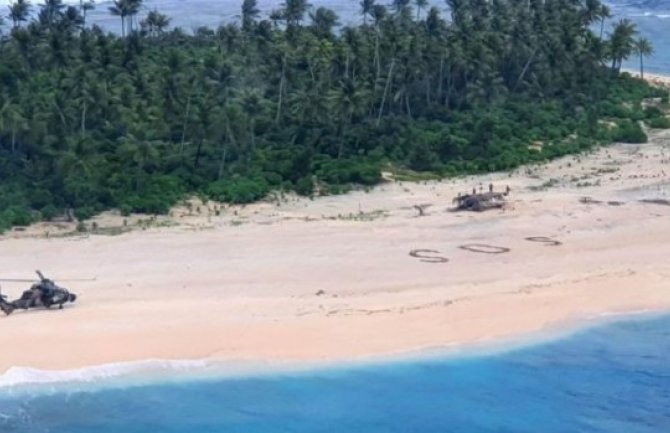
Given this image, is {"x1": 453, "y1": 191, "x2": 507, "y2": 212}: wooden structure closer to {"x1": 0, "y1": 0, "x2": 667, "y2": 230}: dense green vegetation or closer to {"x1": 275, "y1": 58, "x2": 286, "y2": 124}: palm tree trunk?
{"x1": 0, "y1": 0, "x2": 667, "y2": 230}: dense green vegetation

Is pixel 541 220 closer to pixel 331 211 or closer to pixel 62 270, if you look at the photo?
pixel 331 211

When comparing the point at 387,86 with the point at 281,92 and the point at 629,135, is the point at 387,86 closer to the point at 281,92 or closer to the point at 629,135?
the point at 281,92

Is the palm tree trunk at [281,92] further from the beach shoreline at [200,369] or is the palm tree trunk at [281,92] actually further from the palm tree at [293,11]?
the beach shoreline at [200,369]

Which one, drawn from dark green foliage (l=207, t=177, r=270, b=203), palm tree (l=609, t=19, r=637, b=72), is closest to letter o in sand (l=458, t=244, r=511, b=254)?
dark green foliage (l=207, t=177, r=270, b=203)

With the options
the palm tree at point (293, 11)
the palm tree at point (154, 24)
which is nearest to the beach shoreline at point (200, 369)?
the palm tree at point (293, 11)

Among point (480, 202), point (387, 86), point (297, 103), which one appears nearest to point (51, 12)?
point (297, 103)

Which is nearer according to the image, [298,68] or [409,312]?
[409,312]

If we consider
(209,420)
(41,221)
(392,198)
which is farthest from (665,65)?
(209,420)
